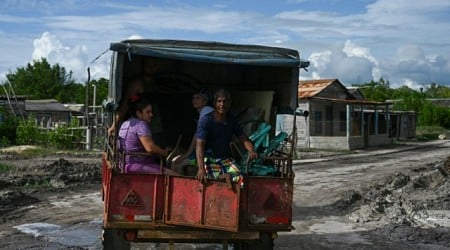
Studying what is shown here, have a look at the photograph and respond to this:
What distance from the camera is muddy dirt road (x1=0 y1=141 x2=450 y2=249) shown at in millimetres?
10281

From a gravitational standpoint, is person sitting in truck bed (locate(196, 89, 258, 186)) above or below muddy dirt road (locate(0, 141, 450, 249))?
above

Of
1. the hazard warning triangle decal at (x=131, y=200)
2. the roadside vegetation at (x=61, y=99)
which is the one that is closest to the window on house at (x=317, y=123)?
the roadside vegetation at (x=61, y=99)

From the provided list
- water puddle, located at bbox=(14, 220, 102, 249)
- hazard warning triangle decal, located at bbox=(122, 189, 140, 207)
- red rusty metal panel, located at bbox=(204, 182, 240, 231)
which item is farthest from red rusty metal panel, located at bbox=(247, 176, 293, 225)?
water puddle, located at bbox=(14, 220, 102, 249)

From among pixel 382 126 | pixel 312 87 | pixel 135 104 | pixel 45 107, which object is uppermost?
pixel 312 87

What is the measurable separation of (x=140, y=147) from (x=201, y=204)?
1127mm

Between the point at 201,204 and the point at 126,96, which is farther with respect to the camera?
the point at 126,96

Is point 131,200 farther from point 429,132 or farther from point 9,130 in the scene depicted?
point 429,132

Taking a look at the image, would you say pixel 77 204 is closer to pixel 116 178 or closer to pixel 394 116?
pixel 116 178

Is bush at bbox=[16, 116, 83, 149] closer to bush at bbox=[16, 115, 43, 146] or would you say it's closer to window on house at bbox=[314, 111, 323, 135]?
bush at bbox=[16, 115, 43, 146]

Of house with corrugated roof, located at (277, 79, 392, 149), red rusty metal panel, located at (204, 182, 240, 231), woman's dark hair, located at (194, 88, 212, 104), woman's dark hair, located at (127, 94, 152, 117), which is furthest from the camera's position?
house with corrugated roof, located at (277, 79, 392, 149)

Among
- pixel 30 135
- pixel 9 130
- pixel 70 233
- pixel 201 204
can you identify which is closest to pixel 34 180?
pixel 70 233

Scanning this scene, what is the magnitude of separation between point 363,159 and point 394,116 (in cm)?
2248

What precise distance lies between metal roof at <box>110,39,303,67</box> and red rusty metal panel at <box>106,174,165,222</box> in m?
1.41

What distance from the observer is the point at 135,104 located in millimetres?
8320
